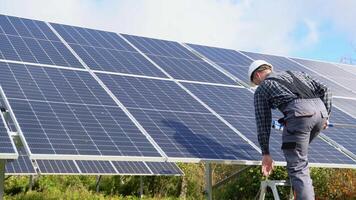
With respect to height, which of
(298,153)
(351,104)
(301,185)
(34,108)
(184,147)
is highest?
(351,104)

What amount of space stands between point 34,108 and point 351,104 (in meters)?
6.99

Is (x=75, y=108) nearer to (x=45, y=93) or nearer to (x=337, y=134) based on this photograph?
(x=45, y=93)

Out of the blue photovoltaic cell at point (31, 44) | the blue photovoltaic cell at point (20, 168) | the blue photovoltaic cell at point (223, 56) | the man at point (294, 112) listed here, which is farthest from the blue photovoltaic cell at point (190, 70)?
the blue photovoltaic cell at point (20, 168)

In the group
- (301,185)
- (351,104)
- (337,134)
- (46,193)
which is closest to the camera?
(301,185)

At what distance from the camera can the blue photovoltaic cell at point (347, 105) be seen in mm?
10758

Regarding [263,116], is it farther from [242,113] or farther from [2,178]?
[2,178]

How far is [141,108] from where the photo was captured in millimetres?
8156

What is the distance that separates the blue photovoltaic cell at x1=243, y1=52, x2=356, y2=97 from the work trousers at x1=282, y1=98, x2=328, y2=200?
6.12 metres

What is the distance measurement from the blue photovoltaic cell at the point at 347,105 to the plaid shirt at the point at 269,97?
4.46 meters

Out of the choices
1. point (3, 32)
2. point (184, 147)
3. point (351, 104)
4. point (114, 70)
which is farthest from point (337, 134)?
point (3, 32)

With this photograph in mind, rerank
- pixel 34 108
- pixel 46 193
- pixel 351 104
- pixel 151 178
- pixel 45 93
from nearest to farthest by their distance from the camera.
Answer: pixel 34 108 → pixel 45 93 → pixel 351 104 → pixel 46 193 → pixel 151 178

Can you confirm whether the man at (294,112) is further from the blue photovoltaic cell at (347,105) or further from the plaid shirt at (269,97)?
the blue photovoltaic cell at (347,105)

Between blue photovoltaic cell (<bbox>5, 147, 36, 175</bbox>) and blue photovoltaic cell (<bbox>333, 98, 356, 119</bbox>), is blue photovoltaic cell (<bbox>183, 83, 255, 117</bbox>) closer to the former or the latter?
blue photovoltaic cell (<bbox>333, 98, 356, 119</bbox>)

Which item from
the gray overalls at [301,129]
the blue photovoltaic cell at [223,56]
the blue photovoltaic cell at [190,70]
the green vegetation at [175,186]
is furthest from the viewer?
the green vegetation at [175,186]
